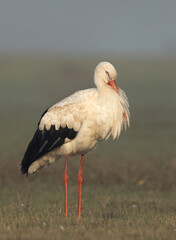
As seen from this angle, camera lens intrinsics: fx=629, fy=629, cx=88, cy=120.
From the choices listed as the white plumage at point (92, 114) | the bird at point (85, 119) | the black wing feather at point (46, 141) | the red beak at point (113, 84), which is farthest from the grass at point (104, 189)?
the red beak at point (113, 84)

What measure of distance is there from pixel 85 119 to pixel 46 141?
845 mm

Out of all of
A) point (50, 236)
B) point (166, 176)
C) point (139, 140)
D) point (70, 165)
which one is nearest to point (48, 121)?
point (50, 236)

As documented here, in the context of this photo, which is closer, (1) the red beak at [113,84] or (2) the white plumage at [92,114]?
(2) the white plumage at [92,114]

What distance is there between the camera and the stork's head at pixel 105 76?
899 cm

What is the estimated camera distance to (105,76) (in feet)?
29.7

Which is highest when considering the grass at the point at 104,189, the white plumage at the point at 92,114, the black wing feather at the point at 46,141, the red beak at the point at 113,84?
the red beak at the point at 113,84

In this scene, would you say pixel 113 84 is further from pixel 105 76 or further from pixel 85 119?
pixel 85 119

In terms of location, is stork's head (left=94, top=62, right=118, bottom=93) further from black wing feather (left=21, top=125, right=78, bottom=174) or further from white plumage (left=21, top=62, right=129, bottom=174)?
black wing feather (left=21, top=125, right=78, bottom=174)

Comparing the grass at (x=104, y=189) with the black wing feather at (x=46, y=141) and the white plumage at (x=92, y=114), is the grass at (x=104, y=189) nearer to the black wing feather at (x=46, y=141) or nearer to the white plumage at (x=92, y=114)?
the black wing feather at (x=46, y=141)

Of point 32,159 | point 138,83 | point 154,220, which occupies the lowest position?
point 154,220

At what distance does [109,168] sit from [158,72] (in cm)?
5872

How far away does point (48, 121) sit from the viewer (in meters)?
9.31

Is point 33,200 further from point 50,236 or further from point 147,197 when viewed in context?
point 50,236

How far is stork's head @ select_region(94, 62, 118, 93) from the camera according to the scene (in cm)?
899
